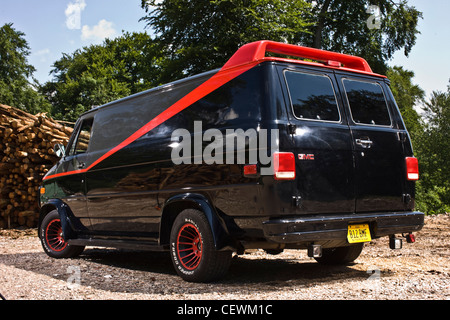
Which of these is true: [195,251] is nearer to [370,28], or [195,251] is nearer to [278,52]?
[278,52]

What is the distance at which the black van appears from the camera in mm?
5031

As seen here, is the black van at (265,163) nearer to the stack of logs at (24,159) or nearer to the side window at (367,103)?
the side window at (367,103)

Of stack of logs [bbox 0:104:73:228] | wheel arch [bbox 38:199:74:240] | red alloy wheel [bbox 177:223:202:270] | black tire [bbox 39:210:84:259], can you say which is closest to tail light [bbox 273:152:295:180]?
red alloy wheel [bbox 177:223:202:270]

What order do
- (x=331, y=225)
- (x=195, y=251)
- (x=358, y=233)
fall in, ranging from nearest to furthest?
(x=331, y=225) → (x=358, y=233) → (x=195, y=251)

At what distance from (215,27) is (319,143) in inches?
683

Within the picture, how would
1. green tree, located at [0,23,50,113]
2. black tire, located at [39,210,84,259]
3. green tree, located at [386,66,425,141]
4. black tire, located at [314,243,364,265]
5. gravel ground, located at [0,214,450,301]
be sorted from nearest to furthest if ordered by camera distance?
gravel ground, located at [0,214,450,301]
black tire, located at [314,243,364,265]
black tire, located at [39,210,84,259]
green tree, located at [0,23,50,113]
green tree, located at [386,66,425,141]

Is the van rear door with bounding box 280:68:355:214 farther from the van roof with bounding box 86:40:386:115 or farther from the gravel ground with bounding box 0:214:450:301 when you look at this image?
the gravel ground with bounding box 0:214:450:301

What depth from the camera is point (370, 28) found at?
1124 inches

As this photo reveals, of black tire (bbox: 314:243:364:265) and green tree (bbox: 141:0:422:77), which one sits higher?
green tree (bbox: 141:0:422:77)

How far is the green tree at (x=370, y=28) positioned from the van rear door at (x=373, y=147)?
897 inches

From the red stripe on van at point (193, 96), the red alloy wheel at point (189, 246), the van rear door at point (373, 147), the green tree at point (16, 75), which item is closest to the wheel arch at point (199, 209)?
the red alloy wheel at point (189, 246)

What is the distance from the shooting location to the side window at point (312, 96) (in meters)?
5.29

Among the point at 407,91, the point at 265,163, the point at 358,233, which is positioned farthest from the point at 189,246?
the point at 407,91

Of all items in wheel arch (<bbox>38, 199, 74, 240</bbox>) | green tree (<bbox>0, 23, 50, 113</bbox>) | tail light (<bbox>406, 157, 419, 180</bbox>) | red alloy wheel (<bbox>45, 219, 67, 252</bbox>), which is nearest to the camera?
tail light (<bbox>406, 157, 419, 180</bbox>)
